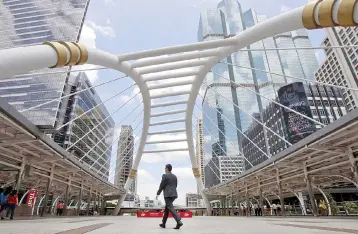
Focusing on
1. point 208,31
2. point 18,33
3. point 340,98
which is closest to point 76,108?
point 18,33

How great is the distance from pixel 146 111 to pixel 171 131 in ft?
14.7

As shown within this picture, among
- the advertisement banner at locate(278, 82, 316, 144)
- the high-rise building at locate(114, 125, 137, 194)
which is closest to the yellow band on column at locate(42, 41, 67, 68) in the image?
the high-rise building at locate(114, 125, 137, 194)

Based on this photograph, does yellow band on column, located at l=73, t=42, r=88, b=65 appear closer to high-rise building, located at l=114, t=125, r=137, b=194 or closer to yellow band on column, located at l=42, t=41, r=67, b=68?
yellow band on column, located at l=42, t=41, r=67, b=68

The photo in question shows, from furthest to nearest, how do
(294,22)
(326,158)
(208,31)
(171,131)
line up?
(208,31) → (171,131) → (326,158) → (294,22)

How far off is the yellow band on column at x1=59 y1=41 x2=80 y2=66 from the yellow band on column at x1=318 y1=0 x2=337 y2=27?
7.40 meters

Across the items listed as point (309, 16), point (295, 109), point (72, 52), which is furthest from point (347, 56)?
point (72, 52)

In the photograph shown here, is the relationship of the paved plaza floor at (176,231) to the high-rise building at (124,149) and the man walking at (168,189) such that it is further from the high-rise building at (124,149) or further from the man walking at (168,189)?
the high-rise building at (124,149)

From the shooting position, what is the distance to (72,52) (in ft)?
27.7

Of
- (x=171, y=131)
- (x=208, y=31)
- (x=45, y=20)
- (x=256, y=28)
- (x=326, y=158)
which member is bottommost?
(x=326, y=158)

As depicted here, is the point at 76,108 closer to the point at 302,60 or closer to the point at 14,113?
the point at 14,113

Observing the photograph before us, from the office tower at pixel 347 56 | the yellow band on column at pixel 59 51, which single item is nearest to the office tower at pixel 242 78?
the office tower at pixel 347 56

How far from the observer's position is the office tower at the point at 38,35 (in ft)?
266

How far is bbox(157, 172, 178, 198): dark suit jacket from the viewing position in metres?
6.65

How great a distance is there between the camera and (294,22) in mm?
7922
